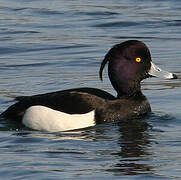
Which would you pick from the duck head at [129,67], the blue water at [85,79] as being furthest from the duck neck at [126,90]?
the blue water at [85,79]

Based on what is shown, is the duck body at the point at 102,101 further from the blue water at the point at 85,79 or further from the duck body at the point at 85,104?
the blue water at the point at 85,79

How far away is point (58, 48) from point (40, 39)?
0.98 m

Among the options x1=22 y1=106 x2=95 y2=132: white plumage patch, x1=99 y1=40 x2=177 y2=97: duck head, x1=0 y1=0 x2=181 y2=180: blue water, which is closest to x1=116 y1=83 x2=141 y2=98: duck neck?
x1=99 y1=40 x2=177 y2=97: duck head

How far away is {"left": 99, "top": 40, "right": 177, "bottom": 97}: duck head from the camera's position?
10453 mm

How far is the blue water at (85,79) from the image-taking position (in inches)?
318

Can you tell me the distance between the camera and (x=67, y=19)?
1820 cm

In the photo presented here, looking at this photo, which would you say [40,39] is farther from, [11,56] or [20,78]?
[20,78]

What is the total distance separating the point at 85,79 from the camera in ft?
41.3

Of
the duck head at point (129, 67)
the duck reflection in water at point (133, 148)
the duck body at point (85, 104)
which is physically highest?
the duck head at point (129, 67)

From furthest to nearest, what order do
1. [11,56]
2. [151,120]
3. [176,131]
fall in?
[11,56], [151,120], [176,131]

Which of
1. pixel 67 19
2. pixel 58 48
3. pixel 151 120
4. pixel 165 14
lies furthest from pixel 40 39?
pixel 151 120

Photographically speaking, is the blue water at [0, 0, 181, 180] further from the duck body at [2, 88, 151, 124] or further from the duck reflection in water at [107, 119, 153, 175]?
the duck body at [2, 88, 151, 124]

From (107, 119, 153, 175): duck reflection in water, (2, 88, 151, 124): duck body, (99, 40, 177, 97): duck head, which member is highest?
(99, 40, 177, 97): duck head

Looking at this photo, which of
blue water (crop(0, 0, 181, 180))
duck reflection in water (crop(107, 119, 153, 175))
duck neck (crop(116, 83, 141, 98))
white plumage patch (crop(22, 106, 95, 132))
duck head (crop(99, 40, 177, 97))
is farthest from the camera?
duck neck (crop(116, 83, 141, 98))
